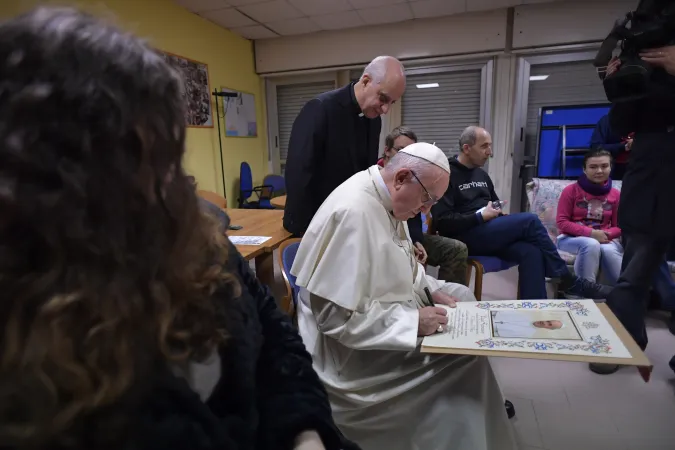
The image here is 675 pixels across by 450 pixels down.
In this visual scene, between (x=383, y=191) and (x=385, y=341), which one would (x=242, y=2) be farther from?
(x=385, y=341)

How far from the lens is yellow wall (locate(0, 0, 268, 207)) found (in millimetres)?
3923

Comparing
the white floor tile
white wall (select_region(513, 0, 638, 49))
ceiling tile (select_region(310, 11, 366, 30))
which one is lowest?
the white floor tile

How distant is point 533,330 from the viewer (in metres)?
1.11

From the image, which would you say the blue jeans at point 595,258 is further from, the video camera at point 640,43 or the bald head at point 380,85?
the bald head at point 380,85

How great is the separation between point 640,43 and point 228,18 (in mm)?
4204

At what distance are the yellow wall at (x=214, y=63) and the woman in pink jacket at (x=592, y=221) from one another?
316 centimetres

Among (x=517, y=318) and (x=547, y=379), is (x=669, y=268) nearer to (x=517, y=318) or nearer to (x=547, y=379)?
(x=547, y=379)

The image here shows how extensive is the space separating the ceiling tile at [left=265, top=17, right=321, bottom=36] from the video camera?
371 cm

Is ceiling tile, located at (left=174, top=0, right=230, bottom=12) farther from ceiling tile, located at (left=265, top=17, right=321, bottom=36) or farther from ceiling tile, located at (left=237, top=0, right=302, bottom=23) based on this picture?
ceiling tile, located at (left=265, top=17, right=321, bottom=36)

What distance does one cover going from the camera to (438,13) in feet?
14.8

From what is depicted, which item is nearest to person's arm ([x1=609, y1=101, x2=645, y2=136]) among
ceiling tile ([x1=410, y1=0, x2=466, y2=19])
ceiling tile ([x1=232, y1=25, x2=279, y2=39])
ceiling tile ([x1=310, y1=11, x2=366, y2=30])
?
ceiling tile ([x1=410, y1=0, x2=466, y2=19])

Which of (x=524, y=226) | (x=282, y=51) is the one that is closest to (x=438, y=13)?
(x=282, y=51)

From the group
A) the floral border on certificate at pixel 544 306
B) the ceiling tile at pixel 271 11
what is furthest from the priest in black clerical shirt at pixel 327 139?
the ceiling tile at pixel 271 11

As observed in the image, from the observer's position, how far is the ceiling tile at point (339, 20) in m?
4.49
